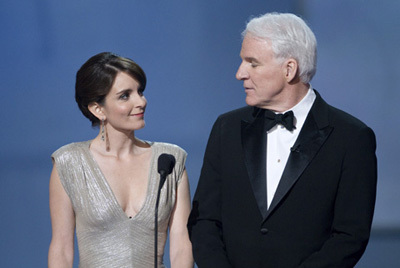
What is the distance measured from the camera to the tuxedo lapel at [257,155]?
8.06 feet

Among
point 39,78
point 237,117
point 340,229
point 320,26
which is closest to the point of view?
point 340,229

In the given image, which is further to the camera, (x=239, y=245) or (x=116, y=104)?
(x=116, y=104)

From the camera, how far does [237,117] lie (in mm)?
2639

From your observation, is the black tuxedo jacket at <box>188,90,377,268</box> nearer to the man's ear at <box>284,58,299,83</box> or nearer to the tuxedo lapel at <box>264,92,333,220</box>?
the tuxedo lapel at <box>264,92,333,220</box>

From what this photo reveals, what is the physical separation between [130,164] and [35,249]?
158cm

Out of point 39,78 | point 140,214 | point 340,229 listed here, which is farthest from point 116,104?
point 39,78

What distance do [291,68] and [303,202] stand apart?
480mm

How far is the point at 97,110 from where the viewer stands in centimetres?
298

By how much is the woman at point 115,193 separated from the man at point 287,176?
14.5 inches

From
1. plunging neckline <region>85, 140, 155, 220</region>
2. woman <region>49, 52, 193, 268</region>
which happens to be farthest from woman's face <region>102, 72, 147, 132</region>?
plunging neckline <region>85, 140, 155, 220</region>

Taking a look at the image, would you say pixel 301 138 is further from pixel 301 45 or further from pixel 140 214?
pixel 140 214

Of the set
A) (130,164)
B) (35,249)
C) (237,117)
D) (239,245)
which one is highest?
(237,117)

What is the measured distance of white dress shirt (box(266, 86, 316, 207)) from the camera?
2.47m

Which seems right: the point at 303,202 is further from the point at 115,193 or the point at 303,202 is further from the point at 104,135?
the point at 104,135
